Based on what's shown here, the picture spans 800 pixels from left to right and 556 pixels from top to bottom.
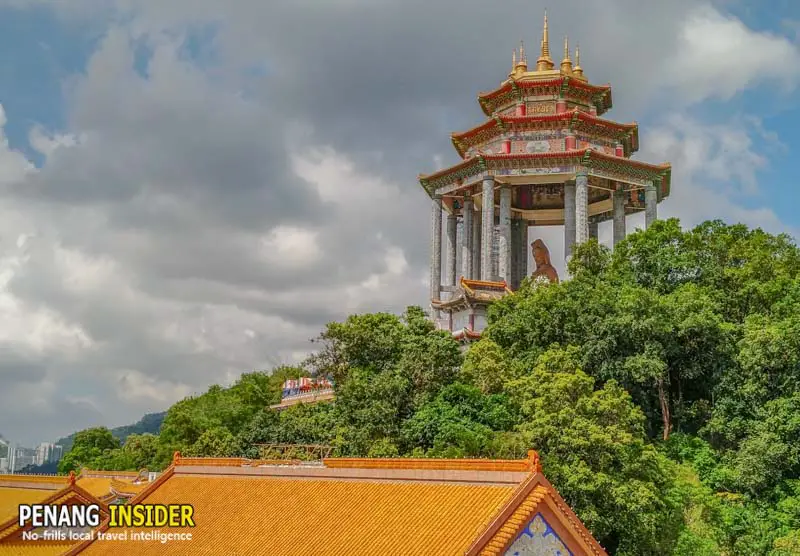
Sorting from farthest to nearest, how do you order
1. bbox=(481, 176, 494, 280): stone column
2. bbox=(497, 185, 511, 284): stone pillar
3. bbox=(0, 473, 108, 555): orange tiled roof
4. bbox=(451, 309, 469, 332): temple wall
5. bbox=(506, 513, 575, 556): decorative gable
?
bbox=(497, 185, 511, 284): stone pillar < bbox=(481, 176, 494, 280): stone column < bbox=(451, 309, 469, 332): temple wall < bbox=(0, 473, 108, 555): orange tiled roof < bbox=(506, 513, 575, 556): decorative gable

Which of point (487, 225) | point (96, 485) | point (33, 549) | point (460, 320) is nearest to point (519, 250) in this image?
point (487, 225)

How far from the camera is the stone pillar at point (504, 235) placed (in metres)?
49.5

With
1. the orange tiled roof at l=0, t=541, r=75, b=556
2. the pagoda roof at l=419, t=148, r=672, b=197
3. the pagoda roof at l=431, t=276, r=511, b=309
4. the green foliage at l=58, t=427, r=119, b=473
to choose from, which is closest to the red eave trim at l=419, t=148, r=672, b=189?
the pagoda roof at l=419, t=148, r=672, b=197

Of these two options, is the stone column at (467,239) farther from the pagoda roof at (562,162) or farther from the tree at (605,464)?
the tree at (605,464)

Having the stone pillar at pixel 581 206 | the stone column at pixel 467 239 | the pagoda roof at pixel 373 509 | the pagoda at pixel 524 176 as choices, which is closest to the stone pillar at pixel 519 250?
the pagoda at pixel 524 176

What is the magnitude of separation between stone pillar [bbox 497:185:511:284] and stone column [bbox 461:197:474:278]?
2.86m

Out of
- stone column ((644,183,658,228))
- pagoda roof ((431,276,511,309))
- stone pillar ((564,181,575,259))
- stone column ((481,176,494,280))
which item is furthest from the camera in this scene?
stone column ((644,183,658,228))

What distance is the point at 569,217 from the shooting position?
49.6 meters

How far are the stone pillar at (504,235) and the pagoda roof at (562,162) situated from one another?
6.46 ft

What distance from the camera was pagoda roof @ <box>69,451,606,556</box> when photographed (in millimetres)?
15469

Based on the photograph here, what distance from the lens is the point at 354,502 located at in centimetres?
1925

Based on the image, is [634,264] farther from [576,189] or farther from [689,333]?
[576,189]

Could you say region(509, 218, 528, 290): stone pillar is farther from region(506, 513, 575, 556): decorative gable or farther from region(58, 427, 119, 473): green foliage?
region(506, 513, 575, 556): decorative gable

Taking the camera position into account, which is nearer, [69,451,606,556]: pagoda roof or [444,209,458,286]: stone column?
[69,451,606,556]: pagoda roof
